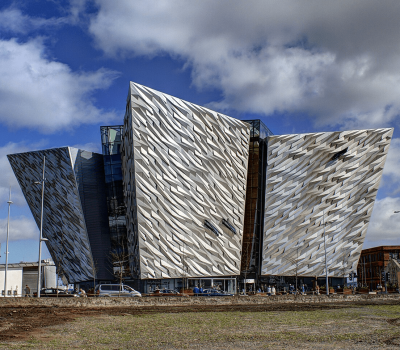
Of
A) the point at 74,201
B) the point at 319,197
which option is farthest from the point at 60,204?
the point at 319,197

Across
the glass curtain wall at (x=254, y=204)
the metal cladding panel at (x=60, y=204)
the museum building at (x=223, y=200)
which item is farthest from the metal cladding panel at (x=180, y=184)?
the metal cladding panel at (x=60, y=204)

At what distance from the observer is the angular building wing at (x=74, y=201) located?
52531 millimetres

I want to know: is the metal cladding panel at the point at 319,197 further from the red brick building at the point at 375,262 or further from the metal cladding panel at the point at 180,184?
the red brick building at the point at 375,262

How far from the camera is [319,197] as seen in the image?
180 feet

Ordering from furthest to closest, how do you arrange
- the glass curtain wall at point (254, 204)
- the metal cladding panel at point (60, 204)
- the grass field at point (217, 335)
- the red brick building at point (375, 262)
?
the red brick building at point (375, 262)
the glass curtain wall at point (254, 204)
the metal cladding panel at point (60, 204)
the grass field at point (217, 335)

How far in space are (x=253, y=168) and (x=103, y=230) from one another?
20248 mm

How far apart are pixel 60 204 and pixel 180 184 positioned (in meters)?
16.1

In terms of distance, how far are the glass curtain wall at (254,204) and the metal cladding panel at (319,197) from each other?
2681mm

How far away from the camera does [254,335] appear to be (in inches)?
535

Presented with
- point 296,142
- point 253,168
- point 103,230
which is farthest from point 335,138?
point 103,230

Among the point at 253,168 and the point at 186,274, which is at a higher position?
the point at 253,168

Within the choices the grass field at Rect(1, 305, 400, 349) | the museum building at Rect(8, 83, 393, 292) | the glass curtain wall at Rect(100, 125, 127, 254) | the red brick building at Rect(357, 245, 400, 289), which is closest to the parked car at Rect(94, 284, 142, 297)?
the museum building at Rect(8, 83, 393, 292)

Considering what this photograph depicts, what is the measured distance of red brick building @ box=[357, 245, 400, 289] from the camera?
98062mm

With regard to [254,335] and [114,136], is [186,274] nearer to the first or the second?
[114,136]
